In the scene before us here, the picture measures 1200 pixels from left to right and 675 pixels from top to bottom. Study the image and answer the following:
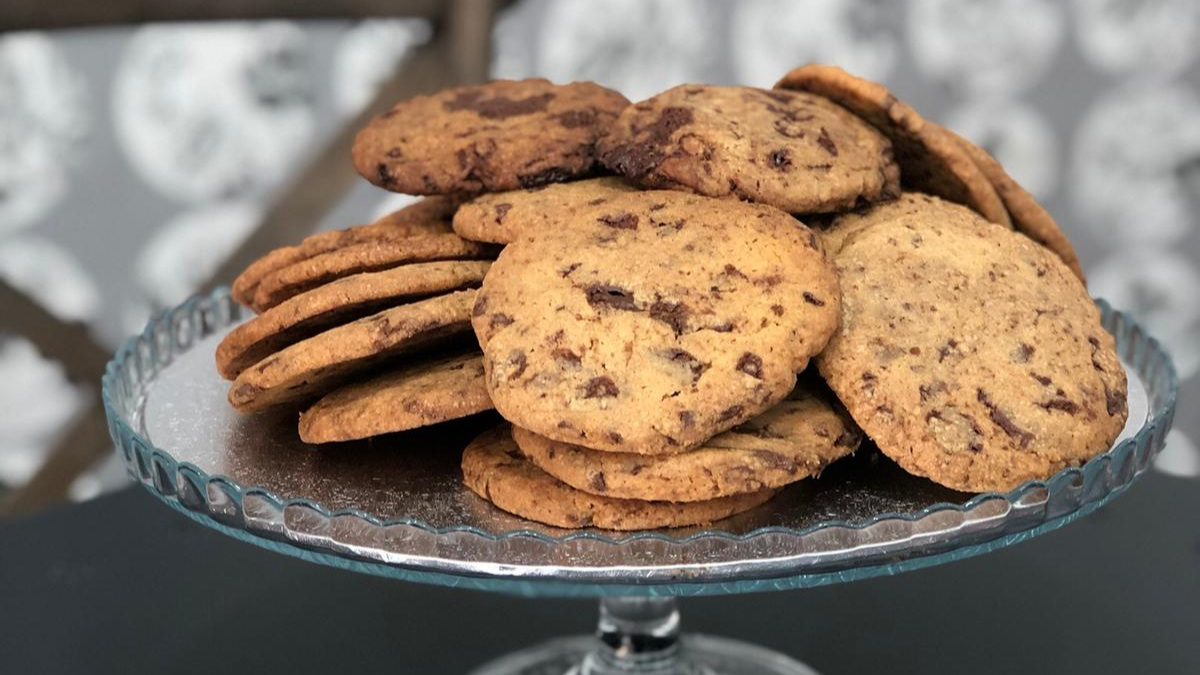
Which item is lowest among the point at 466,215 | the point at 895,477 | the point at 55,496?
the point at 55,496

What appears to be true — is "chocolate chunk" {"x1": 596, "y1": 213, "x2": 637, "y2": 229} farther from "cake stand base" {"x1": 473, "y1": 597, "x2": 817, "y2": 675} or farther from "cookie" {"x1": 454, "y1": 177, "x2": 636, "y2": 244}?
"cake stand base" {"x1": 473, "y1": 597, "x2": 817, "y2": 675}

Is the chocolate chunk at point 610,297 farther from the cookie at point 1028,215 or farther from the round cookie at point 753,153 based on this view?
the cookie at point 1028,215

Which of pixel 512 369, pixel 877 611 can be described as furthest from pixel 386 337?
pixel 877 611

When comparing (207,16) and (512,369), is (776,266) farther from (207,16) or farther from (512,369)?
(207,16)

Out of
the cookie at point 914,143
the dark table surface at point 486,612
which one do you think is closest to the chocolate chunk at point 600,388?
the cookie at point 914,143

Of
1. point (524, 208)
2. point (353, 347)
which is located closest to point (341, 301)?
point (353, 347)

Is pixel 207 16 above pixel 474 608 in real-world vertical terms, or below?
above

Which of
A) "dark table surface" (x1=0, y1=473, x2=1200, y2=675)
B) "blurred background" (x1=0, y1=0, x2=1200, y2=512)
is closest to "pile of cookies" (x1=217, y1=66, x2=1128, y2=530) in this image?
"dark table surface" (x1=0, y1=473, x2=1200, y2=675)

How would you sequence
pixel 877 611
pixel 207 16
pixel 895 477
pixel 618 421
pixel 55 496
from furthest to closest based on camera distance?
pixel 55 496 < pixel 207 16 < pixel 877 611 < pixel 895 477 < pixel 618 421
